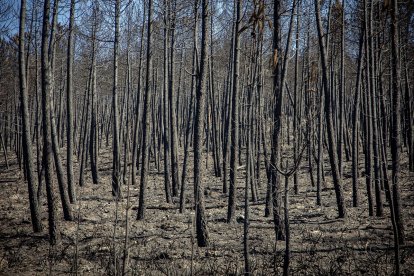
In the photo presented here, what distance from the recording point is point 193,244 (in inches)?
197

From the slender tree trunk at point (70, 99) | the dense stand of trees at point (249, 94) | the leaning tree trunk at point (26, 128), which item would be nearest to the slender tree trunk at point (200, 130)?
the dense stand of trees at point (249, 94)

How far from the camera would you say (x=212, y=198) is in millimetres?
12422

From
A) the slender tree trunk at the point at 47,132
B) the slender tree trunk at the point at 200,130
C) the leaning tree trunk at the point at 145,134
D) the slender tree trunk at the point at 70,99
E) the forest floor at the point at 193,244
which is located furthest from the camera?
the slender tree trunk at the point at 70,99

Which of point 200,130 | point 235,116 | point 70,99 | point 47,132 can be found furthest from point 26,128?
point 235,116

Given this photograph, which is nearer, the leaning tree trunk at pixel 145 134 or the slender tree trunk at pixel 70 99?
the leaning tree trunk at pixel 145 134

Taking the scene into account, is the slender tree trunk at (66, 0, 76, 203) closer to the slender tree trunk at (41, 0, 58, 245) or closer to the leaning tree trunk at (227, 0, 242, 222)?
the slender tree trunk at (41, 0, 58, 245)

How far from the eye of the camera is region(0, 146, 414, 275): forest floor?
215 inches

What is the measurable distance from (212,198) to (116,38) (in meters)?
8.08

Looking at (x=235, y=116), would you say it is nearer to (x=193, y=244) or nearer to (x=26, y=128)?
(x=193, y=244)

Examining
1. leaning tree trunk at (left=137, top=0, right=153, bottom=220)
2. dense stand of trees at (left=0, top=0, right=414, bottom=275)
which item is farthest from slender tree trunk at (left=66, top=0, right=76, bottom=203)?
leaning tree trunk at (left=137, top=0, right=153, bottom=220)

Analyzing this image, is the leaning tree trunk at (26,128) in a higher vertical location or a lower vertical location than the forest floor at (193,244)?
higher

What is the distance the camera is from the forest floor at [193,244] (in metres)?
5.45

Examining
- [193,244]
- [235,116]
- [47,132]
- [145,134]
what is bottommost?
[193,244]

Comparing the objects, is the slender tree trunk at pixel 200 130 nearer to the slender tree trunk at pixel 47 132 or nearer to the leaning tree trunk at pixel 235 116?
the leaning tree trunk at pixel 235 116
